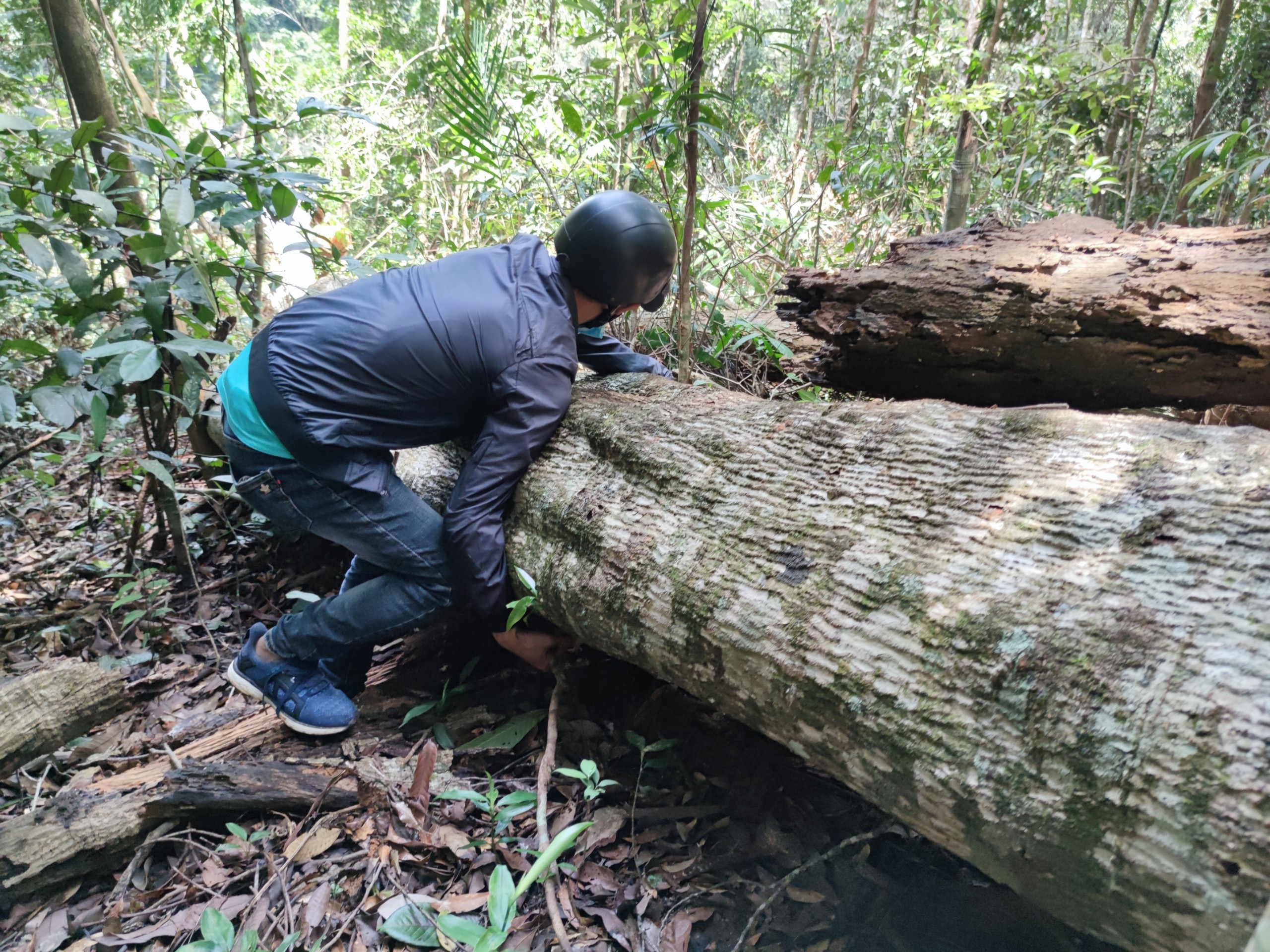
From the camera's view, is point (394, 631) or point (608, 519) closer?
point (608, 519)

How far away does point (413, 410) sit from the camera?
2.08 m

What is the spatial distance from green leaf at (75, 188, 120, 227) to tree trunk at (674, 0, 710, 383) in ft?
6.84

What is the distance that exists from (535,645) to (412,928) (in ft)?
2.90

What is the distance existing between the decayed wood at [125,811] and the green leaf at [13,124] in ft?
6.11

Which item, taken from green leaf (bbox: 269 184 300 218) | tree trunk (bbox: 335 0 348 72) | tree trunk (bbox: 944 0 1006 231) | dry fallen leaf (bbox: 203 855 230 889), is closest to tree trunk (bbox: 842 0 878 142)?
tree trunk (bbox: 944 0 1006 231)

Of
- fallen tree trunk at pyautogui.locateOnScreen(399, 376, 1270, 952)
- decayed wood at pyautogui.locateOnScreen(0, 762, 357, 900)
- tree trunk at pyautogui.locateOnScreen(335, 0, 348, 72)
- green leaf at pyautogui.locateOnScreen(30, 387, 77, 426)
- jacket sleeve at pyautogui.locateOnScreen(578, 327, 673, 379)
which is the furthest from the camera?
tree trunk at pyautogui.locateOnScreen(335, 0, 348, 72)

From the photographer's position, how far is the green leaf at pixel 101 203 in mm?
2133

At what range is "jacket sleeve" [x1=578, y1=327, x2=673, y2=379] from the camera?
268cm

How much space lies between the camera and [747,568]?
153cm

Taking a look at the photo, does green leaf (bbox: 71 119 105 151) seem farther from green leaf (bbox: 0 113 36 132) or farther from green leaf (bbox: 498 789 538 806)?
green leaf (bbox: 498 789 538 806)

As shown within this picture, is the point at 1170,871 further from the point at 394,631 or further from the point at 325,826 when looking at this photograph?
the point at 394,631

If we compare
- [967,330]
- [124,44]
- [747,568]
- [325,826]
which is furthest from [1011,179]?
[124,44]

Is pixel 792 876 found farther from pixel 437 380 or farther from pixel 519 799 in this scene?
pixel 437 380

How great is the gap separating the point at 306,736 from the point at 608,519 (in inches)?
50.2
